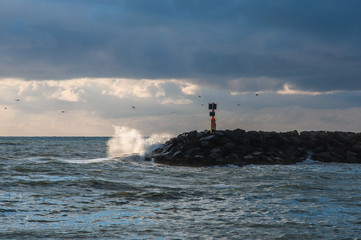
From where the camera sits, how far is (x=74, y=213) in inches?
391

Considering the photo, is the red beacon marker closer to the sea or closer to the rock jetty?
the rock jetty

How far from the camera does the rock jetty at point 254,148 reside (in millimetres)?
24344

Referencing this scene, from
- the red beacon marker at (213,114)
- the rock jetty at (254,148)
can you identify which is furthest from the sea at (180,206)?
the red beacon marker at (213,114)

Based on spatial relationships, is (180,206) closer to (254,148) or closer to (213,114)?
(254,148)

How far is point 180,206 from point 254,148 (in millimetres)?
15351

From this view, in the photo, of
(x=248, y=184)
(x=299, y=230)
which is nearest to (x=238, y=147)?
(x=248, y=184)

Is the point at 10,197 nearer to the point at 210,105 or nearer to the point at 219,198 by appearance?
the point at 219,198

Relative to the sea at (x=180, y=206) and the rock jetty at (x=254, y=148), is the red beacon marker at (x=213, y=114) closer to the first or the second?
the rock jetty at (x=254, y=148)

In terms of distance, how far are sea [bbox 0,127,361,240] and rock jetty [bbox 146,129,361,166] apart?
5986mm

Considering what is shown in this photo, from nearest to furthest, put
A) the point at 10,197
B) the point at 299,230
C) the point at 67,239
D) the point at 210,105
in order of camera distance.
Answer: the point at 67,239 → the point at 299,230 → the point at 10,197 → the point at 210,105

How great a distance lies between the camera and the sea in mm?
8102

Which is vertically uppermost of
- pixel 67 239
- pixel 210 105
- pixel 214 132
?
pixel 210 105

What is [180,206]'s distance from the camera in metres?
11.0

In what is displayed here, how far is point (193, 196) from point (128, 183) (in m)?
3.75
